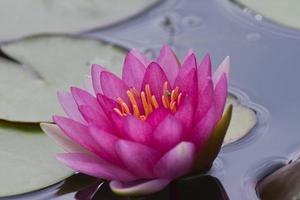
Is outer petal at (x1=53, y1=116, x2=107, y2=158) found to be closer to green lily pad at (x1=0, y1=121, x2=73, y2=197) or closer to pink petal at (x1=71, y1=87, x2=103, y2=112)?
pink petal at (x1=71, y1=87, x2=103, y2=112)

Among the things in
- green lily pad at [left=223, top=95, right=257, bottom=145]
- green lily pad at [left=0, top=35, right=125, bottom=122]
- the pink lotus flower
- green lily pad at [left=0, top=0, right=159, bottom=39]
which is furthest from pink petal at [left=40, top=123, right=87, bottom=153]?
green lily pad at [left=0, top=0, right=159, bottom=39]

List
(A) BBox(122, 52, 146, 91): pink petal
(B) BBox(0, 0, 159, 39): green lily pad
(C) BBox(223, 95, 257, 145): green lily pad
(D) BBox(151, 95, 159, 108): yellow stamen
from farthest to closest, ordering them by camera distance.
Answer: (B) BBox(0, 0, 159, 39): green lily pad
(C) BBox(223, 95, 257, 145): green lily pad
(A) BBox(122, 52, 146, 91): pink petal
(D) BBox(151, 95, 159, 108): yellow stamen

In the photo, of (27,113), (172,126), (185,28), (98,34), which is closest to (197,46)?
(185,28)

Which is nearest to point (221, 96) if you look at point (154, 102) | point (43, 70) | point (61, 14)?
point (154, 102)

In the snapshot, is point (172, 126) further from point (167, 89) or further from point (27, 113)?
point (27, 113)

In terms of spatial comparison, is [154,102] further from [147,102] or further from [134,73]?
[134,73]
